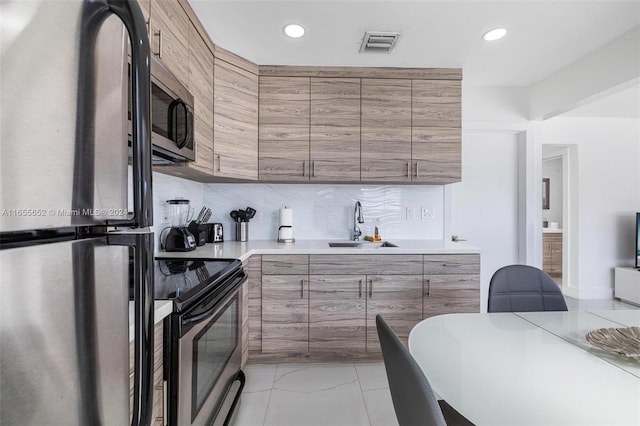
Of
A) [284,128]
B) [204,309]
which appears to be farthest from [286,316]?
[284,128]

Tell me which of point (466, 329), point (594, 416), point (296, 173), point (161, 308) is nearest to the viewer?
point (594, 416)

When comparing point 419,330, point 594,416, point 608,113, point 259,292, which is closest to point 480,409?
point 594,416

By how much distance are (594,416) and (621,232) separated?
4.92 metres

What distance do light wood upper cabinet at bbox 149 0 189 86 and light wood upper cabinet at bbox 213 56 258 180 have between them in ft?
1.67

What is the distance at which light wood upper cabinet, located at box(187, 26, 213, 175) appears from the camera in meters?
1.90

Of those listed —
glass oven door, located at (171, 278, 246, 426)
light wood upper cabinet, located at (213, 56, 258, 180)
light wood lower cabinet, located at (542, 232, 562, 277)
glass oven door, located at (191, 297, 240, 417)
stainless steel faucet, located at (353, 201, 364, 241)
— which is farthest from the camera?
light wood lower cabinet, located at (542, 232, 562, 277)

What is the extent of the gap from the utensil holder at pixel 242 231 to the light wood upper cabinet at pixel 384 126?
116 centimetres

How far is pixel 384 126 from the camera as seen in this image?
2621 mm

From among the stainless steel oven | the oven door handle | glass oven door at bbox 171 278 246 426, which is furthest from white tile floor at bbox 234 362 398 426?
the oven door handle

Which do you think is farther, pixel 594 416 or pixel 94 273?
pixel 594 416

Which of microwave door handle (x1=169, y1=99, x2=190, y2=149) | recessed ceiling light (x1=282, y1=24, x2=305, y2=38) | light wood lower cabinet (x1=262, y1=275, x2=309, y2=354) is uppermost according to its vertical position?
recessed ceiling light (x1=282, y1=24, x2=305, y2=38)

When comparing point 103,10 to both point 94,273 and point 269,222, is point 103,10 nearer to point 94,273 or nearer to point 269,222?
point 94,273

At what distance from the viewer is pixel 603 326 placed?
124cm

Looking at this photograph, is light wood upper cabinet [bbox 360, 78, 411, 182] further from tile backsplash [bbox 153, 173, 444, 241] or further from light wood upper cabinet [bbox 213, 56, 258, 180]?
light wood upper cabinet [bbox 213, 56, 258, 180]
